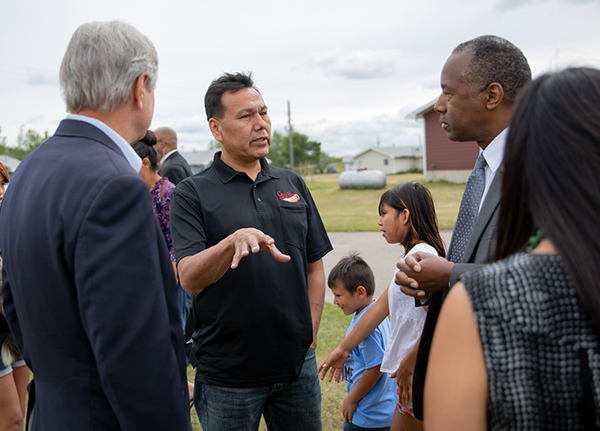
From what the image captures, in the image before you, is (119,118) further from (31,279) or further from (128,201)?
(31,279)

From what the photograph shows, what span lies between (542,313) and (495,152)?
1.27 meters

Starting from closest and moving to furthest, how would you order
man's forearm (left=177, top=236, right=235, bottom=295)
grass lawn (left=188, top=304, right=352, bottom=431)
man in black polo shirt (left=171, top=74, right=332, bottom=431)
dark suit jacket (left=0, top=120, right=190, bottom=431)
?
dark suit jacket (left=0, top=120, right=190, bottom=431) → man's forearm (left=177, top=236, right=235, bottom=295) → man in black polo shirt (left=171, top=74, right=332, bottom=431) → grass lawn (left=188, top=304, right=352, bottom=431)

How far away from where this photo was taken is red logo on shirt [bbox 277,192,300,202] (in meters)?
2.85

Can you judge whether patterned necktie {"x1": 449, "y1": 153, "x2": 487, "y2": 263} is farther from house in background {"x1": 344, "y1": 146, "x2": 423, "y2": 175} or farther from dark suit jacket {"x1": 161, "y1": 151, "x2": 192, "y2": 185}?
house in background {"x1": 344, "y1": 146, "x2": 423, "y2": 175}

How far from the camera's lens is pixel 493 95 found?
2160 millimetres

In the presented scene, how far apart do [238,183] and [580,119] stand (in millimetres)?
1981

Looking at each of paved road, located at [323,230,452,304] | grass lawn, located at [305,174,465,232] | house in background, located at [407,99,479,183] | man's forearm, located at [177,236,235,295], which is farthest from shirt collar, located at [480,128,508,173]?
house in background, located at [407,99,479,183]

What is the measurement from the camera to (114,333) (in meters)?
1.37

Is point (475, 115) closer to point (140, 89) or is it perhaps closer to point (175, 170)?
point (140, 89)

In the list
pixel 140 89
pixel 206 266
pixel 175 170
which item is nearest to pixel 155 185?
pixel 175 170

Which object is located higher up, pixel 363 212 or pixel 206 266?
pixel 206 266

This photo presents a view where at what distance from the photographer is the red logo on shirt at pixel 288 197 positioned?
285cm

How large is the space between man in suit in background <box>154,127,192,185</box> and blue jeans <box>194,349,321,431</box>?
362cm

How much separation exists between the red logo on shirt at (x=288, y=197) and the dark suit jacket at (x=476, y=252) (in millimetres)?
1089
